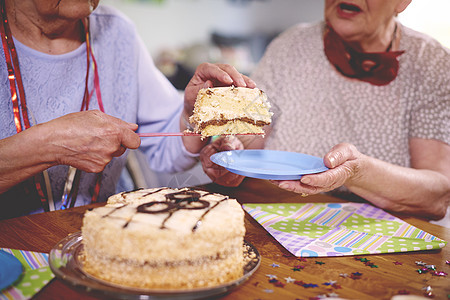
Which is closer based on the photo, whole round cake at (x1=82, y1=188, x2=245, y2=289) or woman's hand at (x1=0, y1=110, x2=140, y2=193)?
whole round cake at (x1=82, y1=188, x2=245, y2=289)

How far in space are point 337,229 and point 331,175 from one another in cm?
19

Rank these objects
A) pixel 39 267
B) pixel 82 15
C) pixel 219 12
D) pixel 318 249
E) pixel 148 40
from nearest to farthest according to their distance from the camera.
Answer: pixel 39 267, pixel 318 249, pixel 82 15, pixel 148 40, pixel 219 12

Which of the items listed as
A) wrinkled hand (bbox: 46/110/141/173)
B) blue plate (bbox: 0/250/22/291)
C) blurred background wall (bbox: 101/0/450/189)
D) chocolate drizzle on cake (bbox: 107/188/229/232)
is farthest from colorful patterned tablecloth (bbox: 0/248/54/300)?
blurred background wall (bbox: 101/0/450/189)

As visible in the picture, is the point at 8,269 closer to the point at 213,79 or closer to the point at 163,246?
the point at 163,246

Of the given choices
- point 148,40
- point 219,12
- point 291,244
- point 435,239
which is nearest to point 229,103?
point 291,244

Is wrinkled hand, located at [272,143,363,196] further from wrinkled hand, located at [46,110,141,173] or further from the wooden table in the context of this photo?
wrinkled hand, located at [46,110,141,173]

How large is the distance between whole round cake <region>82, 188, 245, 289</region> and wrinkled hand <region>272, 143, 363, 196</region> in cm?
39

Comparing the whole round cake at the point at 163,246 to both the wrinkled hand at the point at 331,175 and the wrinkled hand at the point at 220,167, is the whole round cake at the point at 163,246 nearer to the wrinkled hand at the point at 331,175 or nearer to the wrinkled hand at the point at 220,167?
the wrinkled hand at the point at 331,175

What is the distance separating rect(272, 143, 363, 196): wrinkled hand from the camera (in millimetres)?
1269

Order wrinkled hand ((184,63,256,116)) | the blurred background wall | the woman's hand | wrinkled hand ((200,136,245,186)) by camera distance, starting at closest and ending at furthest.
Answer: the woman's hand, wrinkled hand ((184,63,256,116)), wrinkled hand ((200,136,245,186)), the blurred background wall

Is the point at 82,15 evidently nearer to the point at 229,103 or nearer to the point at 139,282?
the point at 229,103

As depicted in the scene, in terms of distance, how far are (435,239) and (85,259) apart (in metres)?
1.08

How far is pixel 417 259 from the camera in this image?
3.73 ft

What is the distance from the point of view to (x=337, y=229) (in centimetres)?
134
